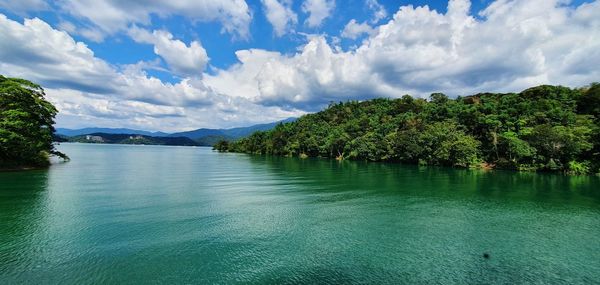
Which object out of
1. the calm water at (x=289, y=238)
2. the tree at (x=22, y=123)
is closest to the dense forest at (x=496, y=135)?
the calm water at (x=289, y=238)

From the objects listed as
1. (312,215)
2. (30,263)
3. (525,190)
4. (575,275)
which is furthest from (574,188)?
(30,263)

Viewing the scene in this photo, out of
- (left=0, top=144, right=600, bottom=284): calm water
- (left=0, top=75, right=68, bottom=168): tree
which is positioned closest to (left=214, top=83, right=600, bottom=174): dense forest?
(left=0, top=144, right=600, bottom=284): calm water

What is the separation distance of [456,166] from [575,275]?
58.1 meters

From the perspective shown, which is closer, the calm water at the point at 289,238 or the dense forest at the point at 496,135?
the calm water at the point at 289,238

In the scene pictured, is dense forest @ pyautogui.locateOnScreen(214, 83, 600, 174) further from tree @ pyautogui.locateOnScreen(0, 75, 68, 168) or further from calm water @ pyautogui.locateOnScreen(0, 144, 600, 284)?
tree @ pyautogui.locateOnScreen(0, 75, 68, 168)

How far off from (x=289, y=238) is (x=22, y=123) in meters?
41.5

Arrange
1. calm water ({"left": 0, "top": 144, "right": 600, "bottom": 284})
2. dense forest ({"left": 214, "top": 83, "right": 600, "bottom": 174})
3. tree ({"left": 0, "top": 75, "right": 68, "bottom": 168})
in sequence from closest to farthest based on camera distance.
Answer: calm water ({"left": 0, "top": 144, "right": 600, "bottom": 284})
tree ({"left": 0, "top": 75, "right": 68, "bottom": 168})
dense forest ({"left": 214, "top": 83, "right": 600, "bottom": 174})

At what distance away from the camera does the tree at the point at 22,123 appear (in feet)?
121

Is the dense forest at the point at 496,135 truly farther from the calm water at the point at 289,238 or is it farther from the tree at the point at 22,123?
the tree at the point at 22,123

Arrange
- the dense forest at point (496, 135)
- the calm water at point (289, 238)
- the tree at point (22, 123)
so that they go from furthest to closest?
the dense forest at point (496, 135) < the tree at point (22, 123) < the calm water at point (289, 238)

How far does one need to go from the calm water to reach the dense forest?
29809mm

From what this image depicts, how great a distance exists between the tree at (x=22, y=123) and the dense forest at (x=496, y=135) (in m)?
68.5

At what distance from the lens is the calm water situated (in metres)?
11.1

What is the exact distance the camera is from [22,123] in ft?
123
